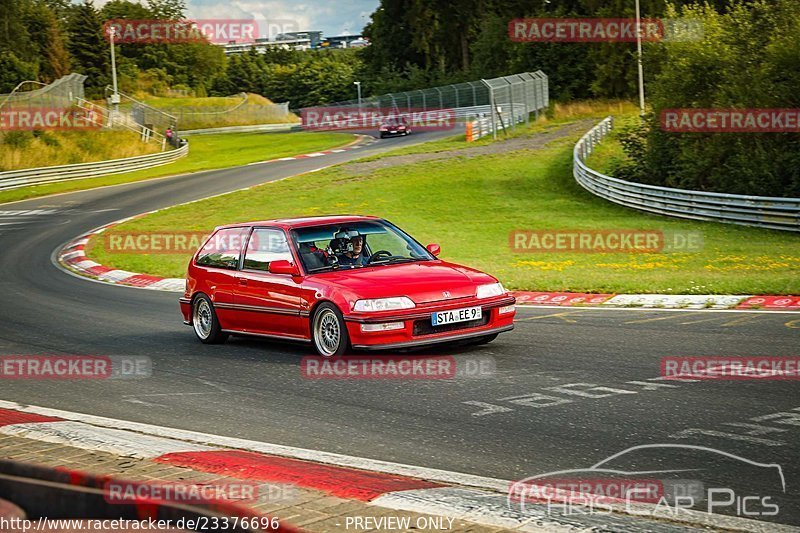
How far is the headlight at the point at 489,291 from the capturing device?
1072 cm

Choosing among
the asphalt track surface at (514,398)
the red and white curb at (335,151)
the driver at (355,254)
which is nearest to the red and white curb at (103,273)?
the asphalt track surface at (514,398)

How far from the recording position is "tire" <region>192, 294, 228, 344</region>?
41.2ft

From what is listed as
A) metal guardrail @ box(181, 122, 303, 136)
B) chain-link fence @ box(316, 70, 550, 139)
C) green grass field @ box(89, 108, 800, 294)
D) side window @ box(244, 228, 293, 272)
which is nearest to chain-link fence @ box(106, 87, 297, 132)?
metal guardrail @ box(181, 122, 303, 136)

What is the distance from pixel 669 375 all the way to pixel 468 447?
2853mm

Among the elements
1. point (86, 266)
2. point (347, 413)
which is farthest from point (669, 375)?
point (86, 266)

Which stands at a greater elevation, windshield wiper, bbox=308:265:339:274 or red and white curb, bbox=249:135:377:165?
windshield wiper, bbox=308:265:339:274

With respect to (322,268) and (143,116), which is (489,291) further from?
(143,116)

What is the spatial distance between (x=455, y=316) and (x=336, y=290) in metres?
1.22

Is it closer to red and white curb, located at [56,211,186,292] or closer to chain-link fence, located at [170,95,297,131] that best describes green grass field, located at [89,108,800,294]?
red and white curb, located at [56,211,186,292]

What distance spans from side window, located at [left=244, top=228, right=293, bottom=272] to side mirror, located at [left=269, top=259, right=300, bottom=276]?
72mm

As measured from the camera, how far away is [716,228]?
1041 inches

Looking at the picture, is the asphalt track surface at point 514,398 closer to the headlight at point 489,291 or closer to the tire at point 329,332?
the tire at point 329,332

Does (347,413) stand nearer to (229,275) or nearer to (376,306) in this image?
(376,306)

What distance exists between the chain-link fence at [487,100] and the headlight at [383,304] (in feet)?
121
